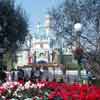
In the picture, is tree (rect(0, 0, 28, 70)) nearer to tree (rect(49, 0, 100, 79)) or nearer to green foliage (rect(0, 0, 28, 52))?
green foliage (rect(0, 0, 28, 52))

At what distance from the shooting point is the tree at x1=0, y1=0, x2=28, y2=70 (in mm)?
31891

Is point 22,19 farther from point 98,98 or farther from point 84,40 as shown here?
point 98,98

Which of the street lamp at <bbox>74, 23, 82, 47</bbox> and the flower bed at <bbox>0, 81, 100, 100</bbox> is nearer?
the flower bed at <bbox>0, 81, 100, 100</bbox>

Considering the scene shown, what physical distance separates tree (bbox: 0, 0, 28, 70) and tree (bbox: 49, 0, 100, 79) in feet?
22.1

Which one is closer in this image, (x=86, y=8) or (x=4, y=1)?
(x=86, y=8)

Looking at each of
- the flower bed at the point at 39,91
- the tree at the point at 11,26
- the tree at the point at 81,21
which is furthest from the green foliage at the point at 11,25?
the flower bed at the point at 39,91

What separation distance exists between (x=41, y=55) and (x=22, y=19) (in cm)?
3928

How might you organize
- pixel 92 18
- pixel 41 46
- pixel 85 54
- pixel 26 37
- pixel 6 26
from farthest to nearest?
pixel 41 46 → pixel 26 37 → pixel 6 26 → pixel 92 18 → pixel 85 54

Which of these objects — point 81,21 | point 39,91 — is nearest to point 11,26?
point 81,21

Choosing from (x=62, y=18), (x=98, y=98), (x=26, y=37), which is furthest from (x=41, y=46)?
(x=98, y=98)

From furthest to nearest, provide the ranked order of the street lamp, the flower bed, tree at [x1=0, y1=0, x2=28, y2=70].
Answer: tree at [x1=0, y1=0, x2=28, y2=70] < the street lamp < the flower bed

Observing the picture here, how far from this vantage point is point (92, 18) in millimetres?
24078

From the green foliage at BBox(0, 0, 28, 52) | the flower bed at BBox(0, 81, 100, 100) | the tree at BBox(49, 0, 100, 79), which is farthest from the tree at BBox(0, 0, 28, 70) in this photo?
the flower bed at BBox(0, 81, 100, 100)

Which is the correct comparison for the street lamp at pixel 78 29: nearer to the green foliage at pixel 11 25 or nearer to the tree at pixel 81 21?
the tree at pixel 81 21
